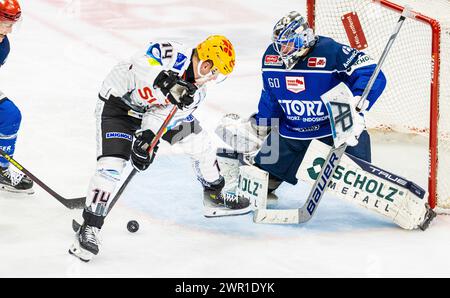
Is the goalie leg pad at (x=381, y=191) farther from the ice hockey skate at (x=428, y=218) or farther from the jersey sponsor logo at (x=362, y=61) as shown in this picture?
the jersey sponsor logo at (x=362, y=61)

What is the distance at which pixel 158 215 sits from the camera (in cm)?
468

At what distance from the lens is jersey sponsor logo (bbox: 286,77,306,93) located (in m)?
4.63

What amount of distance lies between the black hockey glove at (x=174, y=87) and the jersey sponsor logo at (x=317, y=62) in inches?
31.3

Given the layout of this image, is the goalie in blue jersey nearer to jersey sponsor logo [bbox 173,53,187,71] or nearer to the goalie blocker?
the goalie blocker

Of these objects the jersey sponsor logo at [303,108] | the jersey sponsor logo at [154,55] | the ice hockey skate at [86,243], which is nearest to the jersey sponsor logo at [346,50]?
the jersey sponsor logo at [303,108]

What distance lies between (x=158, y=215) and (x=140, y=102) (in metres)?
0.70

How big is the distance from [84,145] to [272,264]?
1.85 meters

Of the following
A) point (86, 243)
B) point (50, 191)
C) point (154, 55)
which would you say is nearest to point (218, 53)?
point (154, 55)

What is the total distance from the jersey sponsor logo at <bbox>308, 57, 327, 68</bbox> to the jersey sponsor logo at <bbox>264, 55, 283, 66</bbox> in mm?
150

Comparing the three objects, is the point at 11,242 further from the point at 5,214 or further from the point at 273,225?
the point at 273,225

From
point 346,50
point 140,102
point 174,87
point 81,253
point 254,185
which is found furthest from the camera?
point 254,185

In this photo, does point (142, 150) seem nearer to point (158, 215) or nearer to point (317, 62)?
point (158, 215)

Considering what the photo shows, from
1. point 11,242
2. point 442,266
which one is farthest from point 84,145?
point 442,266

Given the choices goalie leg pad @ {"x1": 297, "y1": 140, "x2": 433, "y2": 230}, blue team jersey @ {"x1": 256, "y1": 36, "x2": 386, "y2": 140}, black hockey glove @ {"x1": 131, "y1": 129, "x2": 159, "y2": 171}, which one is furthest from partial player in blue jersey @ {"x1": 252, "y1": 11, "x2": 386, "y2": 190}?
black hockey glove @ {"x1": 131, "y1": 129, "x2": 159, "y2": 171}
